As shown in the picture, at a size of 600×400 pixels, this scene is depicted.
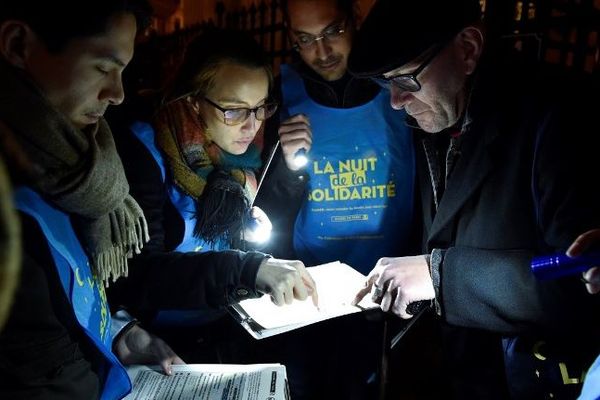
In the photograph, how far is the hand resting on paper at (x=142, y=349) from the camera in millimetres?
1717

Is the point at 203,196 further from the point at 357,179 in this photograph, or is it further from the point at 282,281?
the point at 357,179

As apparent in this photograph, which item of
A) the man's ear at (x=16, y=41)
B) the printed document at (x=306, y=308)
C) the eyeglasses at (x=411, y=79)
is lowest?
the printed document at (x=306, y=308)

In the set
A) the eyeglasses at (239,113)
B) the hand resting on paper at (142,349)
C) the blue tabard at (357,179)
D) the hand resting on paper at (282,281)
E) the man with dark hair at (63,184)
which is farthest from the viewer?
the blue tabard at (357,179)

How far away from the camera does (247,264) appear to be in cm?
190

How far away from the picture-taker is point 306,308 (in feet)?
6.31

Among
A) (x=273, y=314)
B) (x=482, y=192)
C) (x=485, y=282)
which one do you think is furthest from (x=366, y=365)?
(x=482, y=192)

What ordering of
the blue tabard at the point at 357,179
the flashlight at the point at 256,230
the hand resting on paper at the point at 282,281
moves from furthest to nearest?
the blue tabard at the point at 357,179 → the flashlight at the point at 256,230 → the hand resting on paper at the point at 282,281

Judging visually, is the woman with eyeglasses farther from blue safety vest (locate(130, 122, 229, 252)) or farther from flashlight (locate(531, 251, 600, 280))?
flashlight (locate(531, 251, 600, 280))

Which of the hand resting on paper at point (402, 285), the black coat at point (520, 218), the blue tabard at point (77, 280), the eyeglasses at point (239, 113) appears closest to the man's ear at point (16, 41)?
the blue tabard at point (77, 280)

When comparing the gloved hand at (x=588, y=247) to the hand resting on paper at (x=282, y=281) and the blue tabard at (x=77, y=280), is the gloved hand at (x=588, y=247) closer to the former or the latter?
the hand resting on paper at (x=282, y=281)

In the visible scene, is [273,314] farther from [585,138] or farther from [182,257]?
[585,138]

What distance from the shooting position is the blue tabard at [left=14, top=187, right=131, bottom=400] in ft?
3.99

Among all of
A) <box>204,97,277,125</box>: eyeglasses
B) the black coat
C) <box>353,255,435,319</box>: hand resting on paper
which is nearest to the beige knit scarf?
<box>204,97,277,125</box>: eyeglasses

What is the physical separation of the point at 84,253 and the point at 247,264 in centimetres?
65
